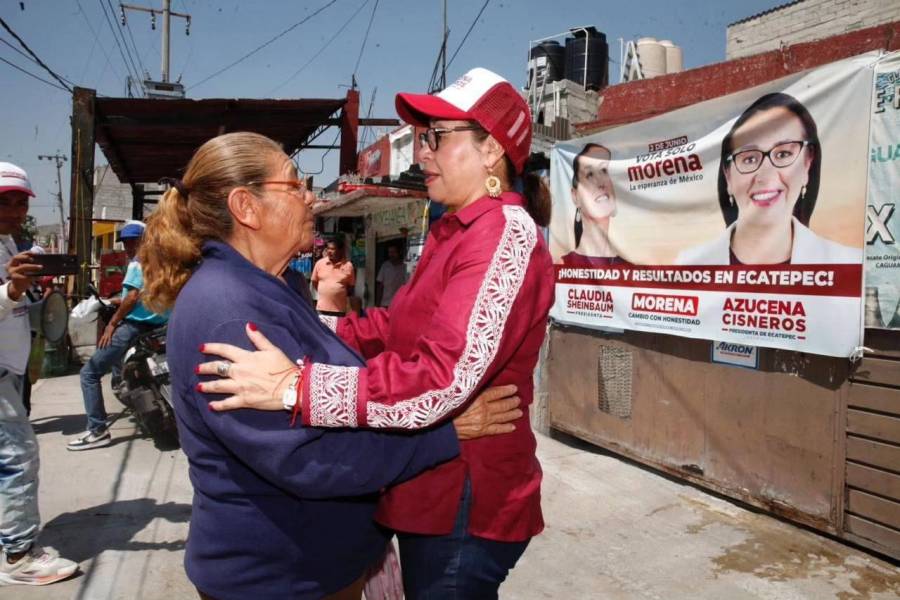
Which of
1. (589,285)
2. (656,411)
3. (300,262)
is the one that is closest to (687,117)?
(589,285)

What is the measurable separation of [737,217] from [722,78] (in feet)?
4.35

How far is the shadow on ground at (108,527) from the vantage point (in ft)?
12.4

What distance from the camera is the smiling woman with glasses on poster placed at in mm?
3734

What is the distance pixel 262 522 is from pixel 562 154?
4.99 meters

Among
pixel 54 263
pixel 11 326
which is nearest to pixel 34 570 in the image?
pixel 11 326

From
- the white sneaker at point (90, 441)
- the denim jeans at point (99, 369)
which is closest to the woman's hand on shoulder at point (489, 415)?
the denim jeans at point (99, 369)

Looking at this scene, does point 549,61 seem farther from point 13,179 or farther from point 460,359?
point 460,359

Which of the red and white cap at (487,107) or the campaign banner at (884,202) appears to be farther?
the campaign banner at (884,202)

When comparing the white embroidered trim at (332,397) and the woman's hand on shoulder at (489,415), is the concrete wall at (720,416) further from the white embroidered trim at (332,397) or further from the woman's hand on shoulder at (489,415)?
the white embroidered trim at (332,397)

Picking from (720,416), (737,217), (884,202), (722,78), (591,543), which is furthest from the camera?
(722,78)

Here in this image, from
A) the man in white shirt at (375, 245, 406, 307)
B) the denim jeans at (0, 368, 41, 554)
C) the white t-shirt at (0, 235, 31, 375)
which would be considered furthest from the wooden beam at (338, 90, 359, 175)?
the denim jeans at (0, 368, 41, 554)

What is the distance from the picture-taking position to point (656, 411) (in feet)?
16.5

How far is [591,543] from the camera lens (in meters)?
3.94

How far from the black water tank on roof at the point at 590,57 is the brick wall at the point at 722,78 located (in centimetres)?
382
